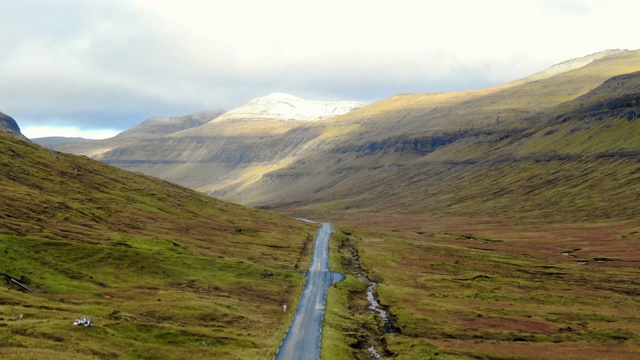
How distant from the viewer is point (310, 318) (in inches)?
3228

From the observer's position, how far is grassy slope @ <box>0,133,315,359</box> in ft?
193

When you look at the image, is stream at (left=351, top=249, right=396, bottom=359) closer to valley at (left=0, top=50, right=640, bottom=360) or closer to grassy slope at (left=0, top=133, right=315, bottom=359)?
valley at (left=0, top=50, right=640, bottom=360)

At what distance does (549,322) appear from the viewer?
86.9 meters

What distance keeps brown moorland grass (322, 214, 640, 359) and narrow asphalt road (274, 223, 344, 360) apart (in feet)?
17.1

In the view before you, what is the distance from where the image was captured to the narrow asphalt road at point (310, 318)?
211ft

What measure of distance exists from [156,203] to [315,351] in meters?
133

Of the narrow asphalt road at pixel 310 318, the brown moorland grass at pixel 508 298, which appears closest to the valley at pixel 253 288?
the brown moorland grass at pixel 508 298

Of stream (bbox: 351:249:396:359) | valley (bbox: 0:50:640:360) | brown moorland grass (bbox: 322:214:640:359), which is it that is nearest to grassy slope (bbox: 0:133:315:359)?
valley (bbox: 0:50:640:360)

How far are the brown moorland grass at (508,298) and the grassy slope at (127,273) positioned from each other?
17.6 m

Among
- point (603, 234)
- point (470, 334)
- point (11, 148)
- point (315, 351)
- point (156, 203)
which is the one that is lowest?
point (603, 234)

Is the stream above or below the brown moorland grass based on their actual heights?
above

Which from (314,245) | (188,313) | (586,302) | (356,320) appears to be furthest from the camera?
(314,245)

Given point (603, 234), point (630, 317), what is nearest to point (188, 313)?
point (630, 317)

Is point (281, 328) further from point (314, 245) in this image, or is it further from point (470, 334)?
point (314, 245)
